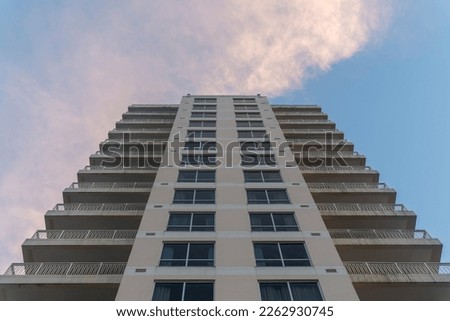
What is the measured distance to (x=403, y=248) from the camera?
21406 millimetres

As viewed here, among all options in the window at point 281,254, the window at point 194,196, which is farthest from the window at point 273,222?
the window at point 194,196

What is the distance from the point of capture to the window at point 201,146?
93.4ft

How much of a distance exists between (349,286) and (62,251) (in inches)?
522

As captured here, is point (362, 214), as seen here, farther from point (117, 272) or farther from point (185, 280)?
point (117, 272)

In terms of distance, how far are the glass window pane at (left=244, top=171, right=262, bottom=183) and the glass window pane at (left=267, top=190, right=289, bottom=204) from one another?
1533 mm

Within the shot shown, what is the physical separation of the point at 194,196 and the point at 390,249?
994 centimetres

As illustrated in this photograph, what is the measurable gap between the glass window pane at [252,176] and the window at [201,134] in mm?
6606

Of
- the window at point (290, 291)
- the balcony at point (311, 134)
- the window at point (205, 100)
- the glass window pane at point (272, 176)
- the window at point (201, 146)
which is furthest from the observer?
the window at point (205, 100)

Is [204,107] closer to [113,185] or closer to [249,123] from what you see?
[249,123]

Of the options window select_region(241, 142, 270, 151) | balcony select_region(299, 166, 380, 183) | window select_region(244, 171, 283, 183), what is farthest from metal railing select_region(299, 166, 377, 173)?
window select_region(244, 171, 283, 183)

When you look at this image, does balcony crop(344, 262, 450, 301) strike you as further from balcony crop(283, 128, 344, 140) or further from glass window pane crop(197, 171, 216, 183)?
balcony crop(283, 128, 344, 140)

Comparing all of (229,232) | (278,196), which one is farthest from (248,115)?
(229,232)

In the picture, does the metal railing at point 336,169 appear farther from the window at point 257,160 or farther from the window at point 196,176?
the window at point 196,176
